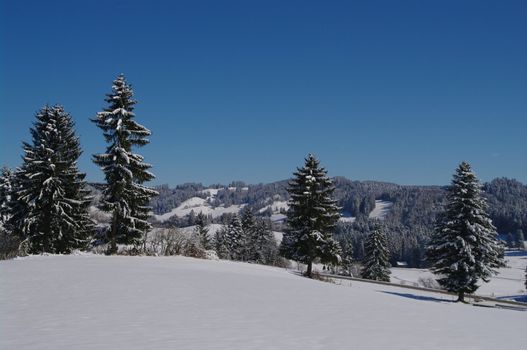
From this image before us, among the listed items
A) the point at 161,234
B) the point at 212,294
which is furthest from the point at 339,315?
the point at 161,234

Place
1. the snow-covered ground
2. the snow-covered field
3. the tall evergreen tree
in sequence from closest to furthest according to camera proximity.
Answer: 1. the snow-covered field
2. the snow-covered ground
3. the tall evergreen tree

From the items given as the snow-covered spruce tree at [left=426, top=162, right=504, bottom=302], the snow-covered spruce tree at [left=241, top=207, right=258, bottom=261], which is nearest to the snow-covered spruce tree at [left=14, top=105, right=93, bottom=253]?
the snow-covered spruce tree at [left=426, top=162, right=504, bottom=302]

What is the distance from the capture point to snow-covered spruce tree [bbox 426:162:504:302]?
29391 millimetres

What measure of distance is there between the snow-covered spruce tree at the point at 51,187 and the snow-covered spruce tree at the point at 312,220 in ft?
58.3

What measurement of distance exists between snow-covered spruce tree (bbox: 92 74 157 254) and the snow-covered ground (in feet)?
161

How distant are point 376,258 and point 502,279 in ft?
145

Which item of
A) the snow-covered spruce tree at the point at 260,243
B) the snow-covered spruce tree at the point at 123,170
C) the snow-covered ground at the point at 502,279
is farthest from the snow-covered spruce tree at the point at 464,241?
the snow-covered spruce tree at the point at 260,243

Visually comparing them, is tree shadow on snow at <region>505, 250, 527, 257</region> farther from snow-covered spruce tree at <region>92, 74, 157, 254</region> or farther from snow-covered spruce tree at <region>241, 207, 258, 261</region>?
snow-covered spruce tree at <region>92, 74, 157, 254</region>

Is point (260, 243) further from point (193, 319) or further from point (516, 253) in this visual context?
point (516, 253)

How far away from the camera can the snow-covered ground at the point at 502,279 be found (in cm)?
6715

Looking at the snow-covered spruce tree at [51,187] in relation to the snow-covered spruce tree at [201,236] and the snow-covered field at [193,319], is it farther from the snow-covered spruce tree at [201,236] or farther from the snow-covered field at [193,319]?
the snow-covered field at [193,319]

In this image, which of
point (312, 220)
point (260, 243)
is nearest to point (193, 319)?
point (312, 220)

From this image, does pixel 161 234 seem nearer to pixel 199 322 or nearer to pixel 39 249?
pixel 39 249

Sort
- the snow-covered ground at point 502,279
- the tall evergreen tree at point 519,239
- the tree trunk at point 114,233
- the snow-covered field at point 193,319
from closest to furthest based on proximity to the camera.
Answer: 1. the snow-covered field at point 193,319
2. the tree trunk at point 114,233
3. the snow-covered ground at point 502,279
4. the tall evergreen tree at point 519,239
